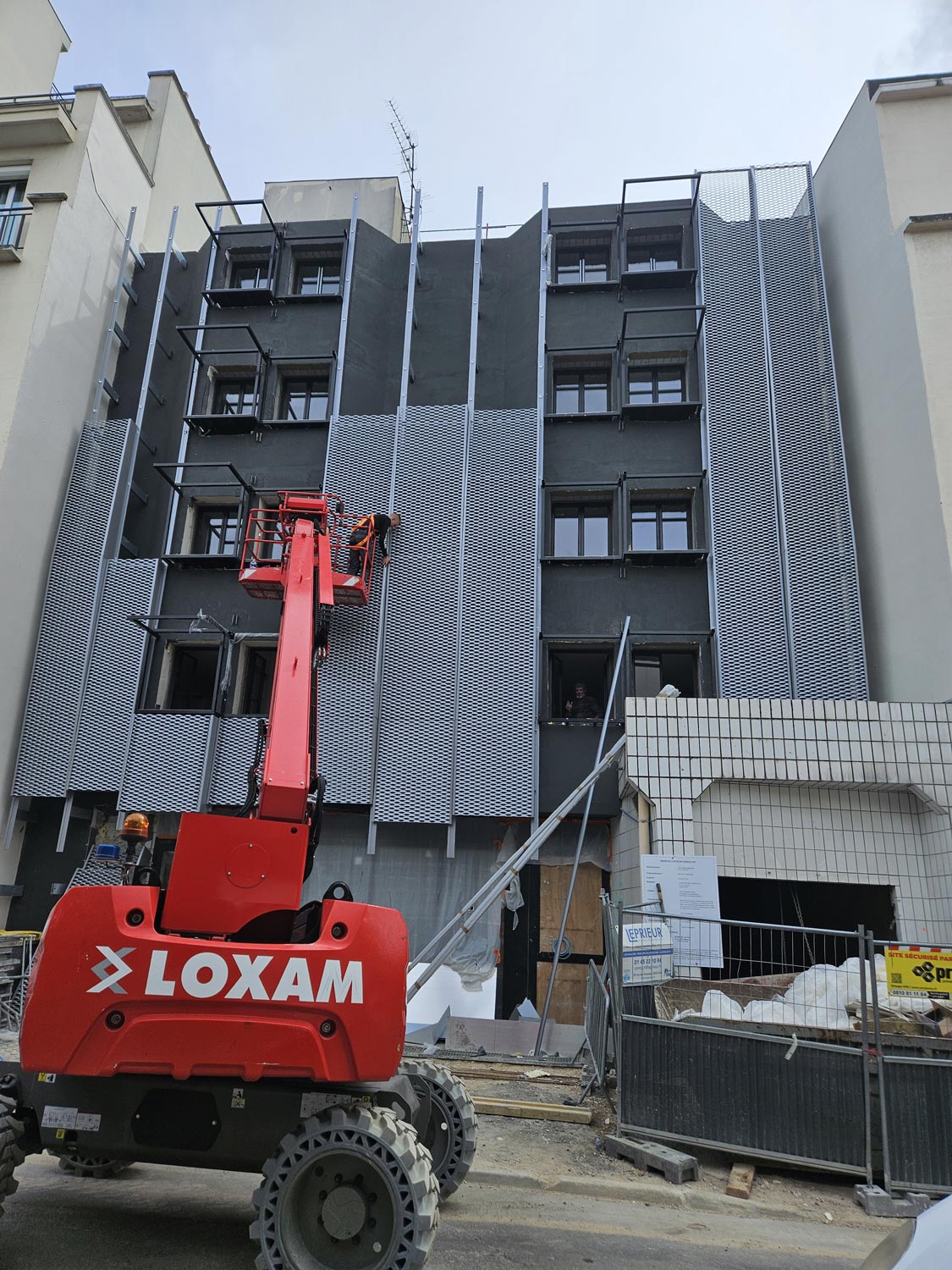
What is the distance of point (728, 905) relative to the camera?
15.4 metres

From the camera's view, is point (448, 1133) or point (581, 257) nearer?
point (448, 1133)

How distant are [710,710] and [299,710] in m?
7.96

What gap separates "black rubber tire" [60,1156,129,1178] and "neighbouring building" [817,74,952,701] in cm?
1309

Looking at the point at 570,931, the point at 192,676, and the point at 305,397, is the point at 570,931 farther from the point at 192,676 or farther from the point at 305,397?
the point at 305,397

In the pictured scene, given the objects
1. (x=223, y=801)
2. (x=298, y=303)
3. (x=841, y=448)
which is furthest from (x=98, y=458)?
(x=841, y=448)

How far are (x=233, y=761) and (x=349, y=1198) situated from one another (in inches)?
492

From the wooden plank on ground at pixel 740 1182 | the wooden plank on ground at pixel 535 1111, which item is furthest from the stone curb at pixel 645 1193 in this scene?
the wooden plank on ground at pixel 535 1111

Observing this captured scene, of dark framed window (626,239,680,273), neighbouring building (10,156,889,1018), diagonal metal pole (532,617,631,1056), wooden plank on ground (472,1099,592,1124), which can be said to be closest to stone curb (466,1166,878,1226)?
wooden plank on ground (472,1099,592,1124)

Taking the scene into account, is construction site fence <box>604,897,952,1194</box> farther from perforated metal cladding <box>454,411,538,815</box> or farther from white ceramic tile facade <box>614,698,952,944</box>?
perforated metal cladding <box>454,411,538,815</box>

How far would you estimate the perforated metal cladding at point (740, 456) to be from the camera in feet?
52.5

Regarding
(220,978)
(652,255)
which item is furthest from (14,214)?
(220,978)

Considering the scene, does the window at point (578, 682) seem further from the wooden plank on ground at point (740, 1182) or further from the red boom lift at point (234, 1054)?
the red boom lift at point (234, 1054)

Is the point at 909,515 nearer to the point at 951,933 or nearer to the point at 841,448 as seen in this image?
the point at 841,448

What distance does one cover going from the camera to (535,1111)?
8.94 metres
